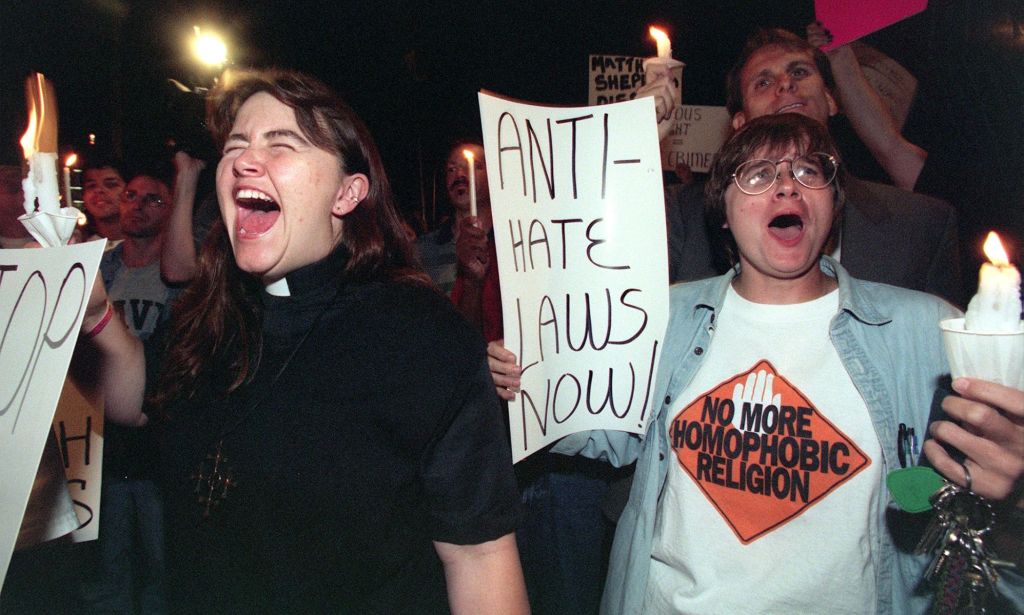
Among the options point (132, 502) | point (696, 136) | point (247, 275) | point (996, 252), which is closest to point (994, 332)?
point (996, 252)

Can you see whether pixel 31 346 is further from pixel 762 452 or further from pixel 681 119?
pixel 681 119

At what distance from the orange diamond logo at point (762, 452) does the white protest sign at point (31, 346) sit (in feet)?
4.54

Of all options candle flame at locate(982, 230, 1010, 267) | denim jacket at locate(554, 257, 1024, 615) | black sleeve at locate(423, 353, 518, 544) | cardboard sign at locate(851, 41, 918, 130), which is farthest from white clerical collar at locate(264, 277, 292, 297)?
cardboard sign at locate(851, 41, 918, 130)

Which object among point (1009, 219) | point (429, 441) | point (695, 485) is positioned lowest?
point (695, 485)

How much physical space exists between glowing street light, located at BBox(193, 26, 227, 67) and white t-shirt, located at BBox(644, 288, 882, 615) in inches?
170

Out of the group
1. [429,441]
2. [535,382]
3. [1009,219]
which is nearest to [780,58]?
[1009,219]

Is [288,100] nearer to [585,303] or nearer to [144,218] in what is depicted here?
[585,303]

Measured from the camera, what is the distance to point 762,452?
153cm

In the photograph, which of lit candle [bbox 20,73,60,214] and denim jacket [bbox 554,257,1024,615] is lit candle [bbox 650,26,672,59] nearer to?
denim jacket [bbox 554,257,1024,615]

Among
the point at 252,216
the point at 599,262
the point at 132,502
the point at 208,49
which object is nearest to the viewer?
the point at 252,216

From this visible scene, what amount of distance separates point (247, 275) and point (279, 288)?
0.79 ft

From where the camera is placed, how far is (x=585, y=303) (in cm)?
185

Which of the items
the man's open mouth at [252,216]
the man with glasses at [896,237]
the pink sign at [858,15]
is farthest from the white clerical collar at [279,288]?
the pink sign at [858,15]

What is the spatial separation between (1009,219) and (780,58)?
41.7 inches
